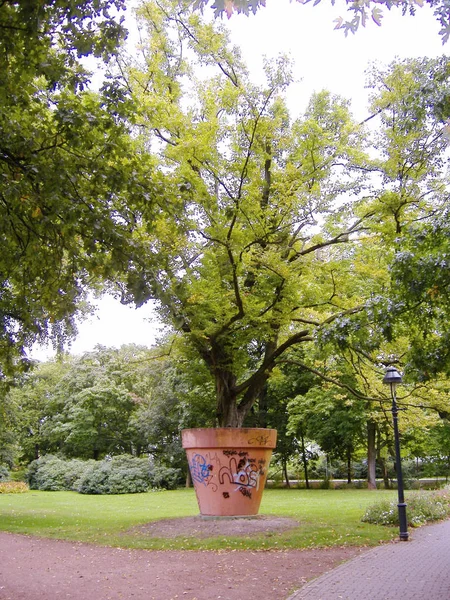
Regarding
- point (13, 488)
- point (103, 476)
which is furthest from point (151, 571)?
point (13, 488)

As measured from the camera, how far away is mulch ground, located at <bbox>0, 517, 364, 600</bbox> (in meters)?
7.64

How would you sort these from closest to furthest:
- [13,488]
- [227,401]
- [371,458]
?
[227,401] < [371,458] < [13,488]

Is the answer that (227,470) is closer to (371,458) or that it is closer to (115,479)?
(115,479)

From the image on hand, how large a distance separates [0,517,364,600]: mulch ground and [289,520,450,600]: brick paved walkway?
1.18ft

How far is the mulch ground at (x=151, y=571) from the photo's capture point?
7645 millimetres

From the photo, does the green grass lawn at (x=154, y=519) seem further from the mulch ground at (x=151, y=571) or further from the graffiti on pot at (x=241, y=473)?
the graffiti on pot at (x=241, y=473)

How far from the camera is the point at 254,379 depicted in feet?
53.0

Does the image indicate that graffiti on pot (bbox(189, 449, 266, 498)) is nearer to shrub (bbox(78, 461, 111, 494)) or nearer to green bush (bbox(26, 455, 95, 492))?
shrub (bbox(78, 461, 111, 494))

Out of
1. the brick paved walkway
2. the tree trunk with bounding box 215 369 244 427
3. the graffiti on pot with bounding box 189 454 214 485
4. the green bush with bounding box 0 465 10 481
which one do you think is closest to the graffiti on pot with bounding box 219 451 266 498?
the graffiti on pot with bounding box 189 454 214 485

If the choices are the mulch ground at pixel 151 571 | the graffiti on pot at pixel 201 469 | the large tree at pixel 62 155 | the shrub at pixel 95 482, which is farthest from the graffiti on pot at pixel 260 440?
the shrub at pixel 95 482

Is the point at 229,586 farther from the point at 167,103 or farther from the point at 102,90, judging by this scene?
the point at 167,103

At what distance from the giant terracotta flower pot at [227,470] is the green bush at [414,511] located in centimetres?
296

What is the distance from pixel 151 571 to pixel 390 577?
3.68 metres

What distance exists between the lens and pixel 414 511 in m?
14.7
